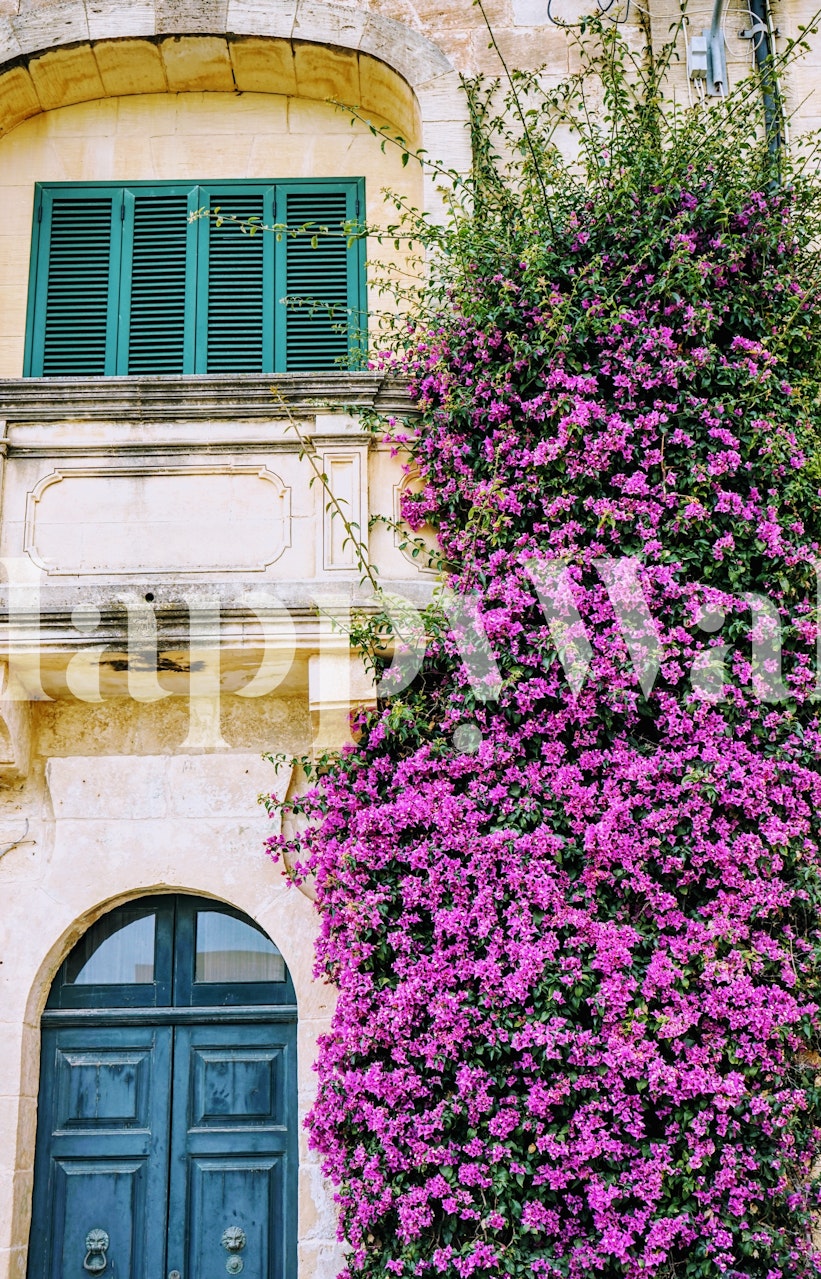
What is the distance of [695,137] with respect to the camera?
6074 millimetres

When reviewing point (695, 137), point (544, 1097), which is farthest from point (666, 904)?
point (695, 137)

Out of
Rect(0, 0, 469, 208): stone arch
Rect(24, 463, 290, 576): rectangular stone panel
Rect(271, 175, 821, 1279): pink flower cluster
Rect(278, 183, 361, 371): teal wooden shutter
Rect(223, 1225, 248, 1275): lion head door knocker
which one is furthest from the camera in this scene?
Rect(0, 0, 469, 208): stone arch

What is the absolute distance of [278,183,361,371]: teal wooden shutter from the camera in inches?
264

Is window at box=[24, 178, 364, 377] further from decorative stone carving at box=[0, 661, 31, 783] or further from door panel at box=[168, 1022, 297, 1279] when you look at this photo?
door panel at box=[168, 1022, 297, 1279]

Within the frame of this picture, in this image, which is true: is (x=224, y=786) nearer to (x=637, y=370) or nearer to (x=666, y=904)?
(x=666, y=904)

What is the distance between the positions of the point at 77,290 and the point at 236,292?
34.1 inches

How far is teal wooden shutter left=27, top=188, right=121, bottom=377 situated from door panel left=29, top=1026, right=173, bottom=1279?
3.42m

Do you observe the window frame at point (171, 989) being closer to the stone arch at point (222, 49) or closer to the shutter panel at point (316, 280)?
the shutter panel at point (316, 280)

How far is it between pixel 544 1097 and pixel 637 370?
120 inches

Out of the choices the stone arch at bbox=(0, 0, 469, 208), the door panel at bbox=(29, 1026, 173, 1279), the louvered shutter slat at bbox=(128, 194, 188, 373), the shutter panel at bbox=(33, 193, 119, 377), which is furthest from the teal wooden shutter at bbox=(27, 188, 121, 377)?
the door panel at bbox=(29, 1026, 173, 1279)

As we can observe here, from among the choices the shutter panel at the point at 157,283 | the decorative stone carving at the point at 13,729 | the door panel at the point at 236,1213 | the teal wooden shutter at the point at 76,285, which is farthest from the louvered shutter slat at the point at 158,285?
the door panel at the point at 236,1213

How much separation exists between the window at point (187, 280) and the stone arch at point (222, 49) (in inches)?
23.7

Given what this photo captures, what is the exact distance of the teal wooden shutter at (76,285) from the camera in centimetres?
675

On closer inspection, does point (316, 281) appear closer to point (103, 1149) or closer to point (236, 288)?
point (236, 288)
